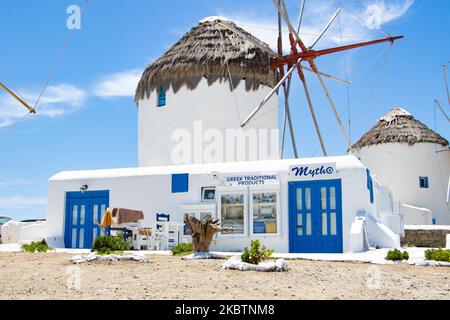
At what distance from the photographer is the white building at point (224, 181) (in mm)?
15820

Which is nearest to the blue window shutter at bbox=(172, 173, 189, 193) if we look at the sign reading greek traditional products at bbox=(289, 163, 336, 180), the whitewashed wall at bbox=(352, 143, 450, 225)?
the sign reading greek traditional products at bbox=(289, 163, 336, 180)

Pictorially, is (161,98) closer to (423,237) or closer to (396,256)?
(423,237)

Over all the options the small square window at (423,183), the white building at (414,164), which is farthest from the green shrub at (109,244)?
the small square window at (423,183)

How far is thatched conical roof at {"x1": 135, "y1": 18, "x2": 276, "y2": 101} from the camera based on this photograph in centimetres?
2442

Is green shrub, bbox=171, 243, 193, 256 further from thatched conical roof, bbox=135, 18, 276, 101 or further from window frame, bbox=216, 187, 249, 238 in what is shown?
thatched conical roof, bbox=135, 18, 276, 101

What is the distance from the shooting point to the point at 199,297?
7.20 metres

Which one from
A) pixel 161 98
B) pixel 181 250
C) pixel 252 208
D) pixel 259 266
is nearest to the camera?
pixel 259 266

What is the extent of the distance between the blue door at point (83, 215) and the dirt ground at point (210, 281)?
21.7 ft

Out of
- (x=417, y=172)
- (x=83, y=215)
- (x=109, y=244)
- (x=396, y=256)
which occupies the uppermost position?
(x=417, y=172)

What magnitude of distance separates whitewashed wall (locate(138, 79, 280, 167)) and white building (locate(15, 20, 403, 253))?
0.04 meters

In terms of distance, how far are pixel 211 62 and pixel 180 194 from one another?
28.0 feet

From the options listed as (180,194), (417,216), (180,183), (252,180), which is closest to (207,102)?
(180,183)

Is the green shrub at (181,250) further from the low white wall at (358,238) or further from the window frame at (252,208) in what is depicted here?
the low white wall at (358,238)

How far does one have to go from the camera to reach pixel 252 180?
55.3 feet
